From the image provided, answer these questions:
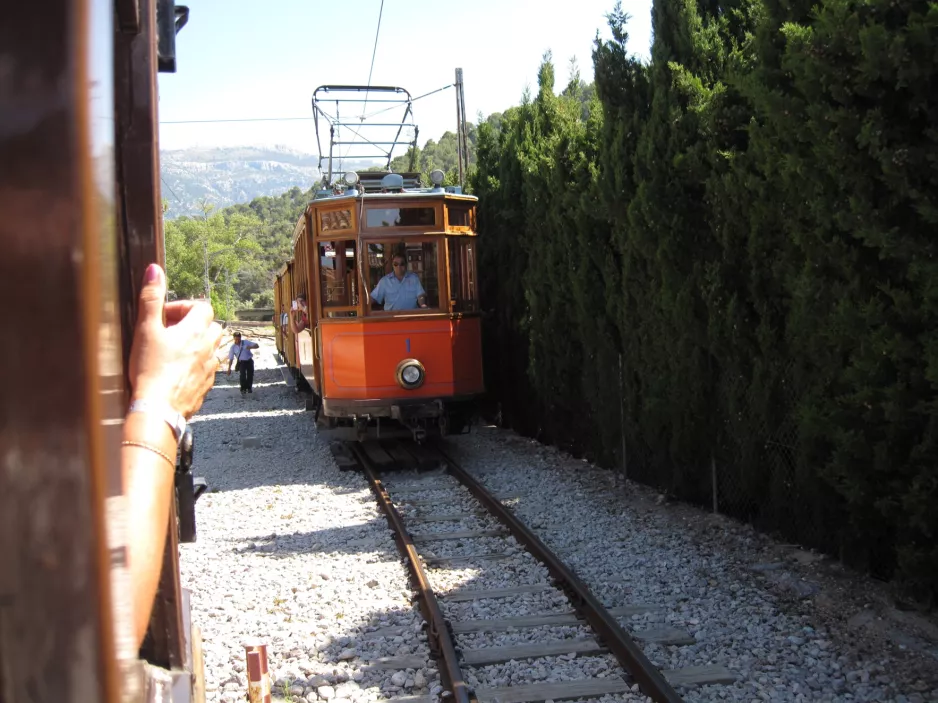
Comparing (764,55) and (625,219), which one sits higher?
(764,55)

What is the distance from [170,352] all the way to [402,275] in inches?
344

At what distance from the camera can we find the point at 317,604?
5.41 m

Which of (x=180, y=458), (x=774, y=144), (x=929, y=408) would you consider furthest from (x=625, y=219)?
(x=180, y=458)

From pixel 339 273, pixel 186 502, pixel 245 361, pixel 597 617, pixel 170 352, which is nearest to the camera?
pixel 170 352

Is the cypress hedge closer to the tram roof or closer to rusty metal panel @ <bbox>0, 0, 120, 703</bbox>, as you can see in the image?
the tram roof

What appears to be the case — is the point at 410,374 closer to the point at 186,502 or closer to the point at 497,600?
the point at 497,600

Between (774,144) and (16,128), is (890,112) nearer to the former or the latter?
(774,144)

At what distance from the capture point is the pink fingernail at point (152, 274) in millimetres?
1420

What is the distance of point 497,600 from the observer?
534cm

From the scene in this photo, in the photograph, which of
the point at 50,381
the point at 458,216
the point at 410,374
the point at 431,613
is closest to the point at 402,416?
the point at 410,374

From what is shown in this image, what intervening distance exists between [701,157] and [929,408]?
288 centimetres

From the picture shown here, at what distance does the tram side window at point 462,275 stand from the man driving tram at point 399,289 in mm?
393

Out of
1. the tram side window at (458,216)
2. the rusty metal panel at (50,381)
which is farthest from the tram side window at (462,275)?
the rusty metal panel at (50,381)

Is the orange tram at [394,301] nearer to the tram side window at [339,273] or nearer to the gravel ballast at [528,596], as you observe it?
the tram side window at [339,273]
